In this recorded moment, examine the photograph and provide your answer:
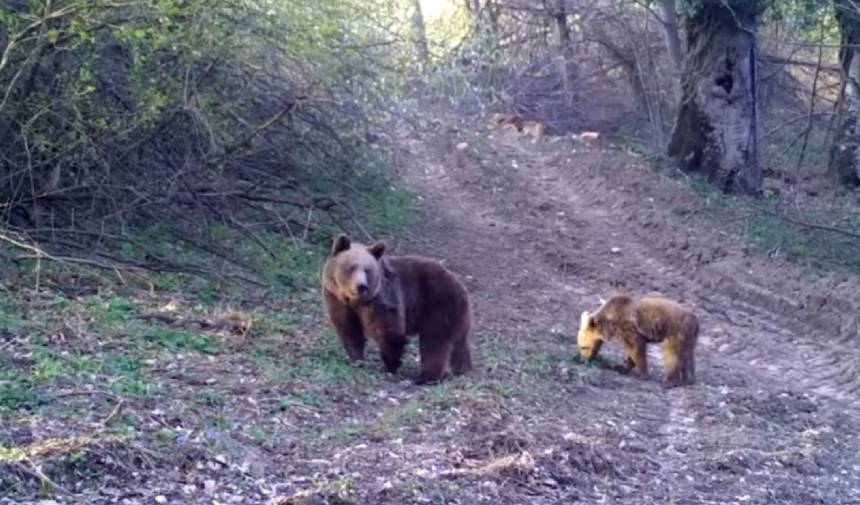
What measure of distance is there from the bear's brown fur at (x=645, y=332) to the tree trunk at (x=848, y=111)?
6.26 meters

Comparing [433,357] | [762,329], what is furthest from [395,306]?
[762,329]

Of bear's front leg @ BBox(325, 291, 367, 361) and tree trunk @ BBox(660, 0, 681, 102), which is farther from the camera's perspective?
tree trunk @ BBox(660, 0, 681, 102)

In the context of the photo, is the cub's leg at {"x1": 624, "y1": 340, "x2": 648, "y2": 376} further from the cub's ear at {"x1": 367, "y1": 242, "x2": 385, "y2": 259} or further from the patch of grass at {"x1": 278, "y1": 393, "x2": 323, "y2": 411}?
the patch of grass at {"x1": 278, "y1": 393, "x2": 323, "y2": 411}

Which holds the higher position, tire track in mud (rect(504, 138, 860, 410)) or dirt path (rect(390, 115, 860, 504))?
dirt path (rect(390, 115, 860, 504))

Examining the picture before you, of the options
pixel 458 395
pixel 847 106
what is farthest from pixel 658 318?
pixel 847 106

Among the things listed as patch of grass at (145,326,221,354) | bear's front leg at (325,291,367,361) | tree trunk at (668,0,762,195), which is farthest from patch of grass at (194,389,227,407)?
tree trunk at (668,0,762,195)

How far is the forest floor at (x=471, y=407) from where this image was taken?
273 inches

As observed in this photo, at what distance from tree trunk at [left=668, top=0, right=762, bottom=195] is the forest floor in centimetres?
504

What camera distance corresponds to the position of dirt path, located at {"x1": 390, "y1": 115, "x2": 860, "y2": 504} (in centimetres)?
850

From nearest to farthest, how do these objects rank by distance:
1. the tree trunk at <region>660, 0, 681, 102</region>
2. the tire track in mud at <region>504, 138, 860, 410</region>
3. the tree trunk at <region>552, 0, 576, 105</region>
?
the tire track in mud at <region>504, 138, 860, 410</region>
the tree trunk at <region>660, 0, 681, 102</region>
the tree trunk at <region>552, 0, 576, 105</region>

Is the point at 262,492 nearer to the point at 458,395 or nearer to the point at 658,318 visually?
the point at 458,395

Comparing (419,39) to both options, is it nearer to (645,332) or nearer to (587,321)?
(587,321)

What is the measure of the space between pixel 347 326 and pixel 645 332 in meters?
3.17

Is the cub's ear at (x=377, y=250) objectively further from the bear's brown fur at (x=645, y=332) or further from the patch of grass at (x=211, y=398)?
the bear's brown fur at (x=645, y=332)
